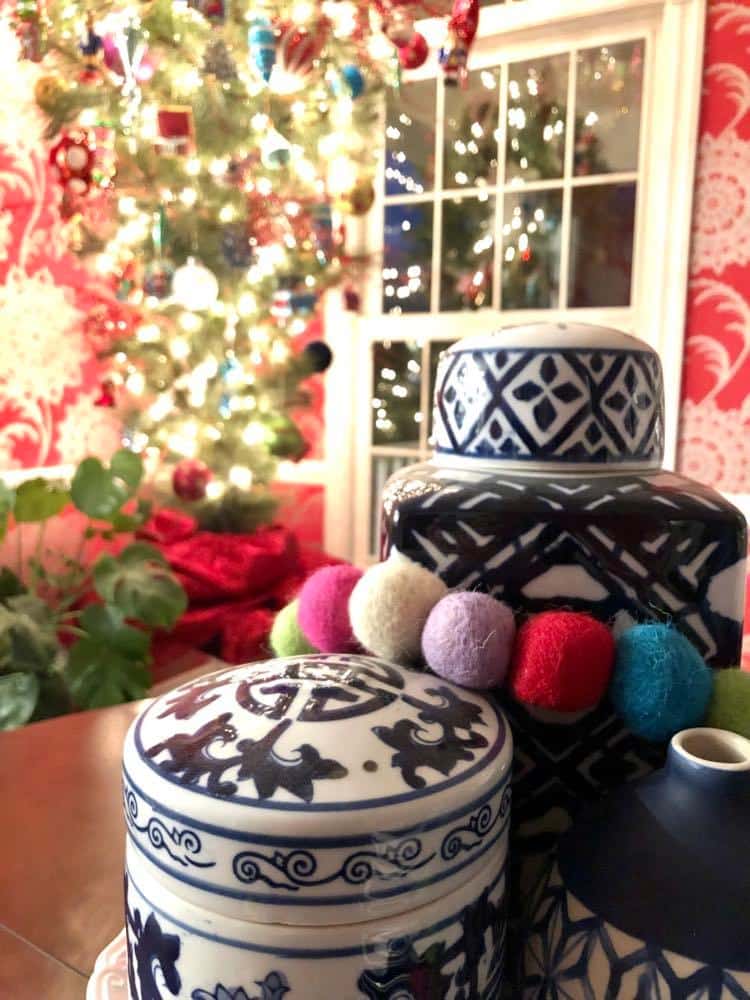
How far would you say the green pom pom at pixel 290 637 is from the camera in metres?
0.49

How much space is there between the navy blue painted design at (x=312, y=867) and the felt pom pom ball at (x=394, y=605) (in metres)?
0.12

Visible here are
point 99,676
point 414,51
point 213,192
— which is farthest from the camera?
point 213,192

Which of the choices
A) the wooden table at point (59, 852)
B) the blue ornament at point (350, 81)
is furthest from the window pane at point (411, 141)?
the wooden table at point (59, 852)

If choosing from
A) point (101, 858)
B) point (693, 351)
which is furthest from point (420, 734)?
point (693, 351)

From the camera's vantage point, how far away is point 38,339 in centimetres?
236

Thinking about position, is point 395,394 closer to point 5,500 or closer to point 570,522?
point 5,500

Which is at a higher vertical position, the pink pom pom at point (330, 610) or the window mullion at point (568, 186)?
the window mullion at point (568, 186)

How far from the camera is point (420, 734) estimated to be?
0.33 meters

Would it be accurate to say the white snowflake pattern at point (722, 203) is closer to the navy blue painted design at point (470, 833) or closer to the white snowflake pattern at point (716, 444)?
the white snowflake pattern at point (716, 444)

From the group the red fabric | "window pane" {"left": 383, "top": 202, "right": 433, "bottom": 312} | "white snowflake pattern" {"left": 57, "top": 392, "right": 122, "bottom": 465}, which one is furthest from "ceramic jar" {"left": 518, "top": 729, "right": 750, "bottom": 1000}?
"window pane" {"left": 383, "top": 202, "right": 433, "bottom": 312}

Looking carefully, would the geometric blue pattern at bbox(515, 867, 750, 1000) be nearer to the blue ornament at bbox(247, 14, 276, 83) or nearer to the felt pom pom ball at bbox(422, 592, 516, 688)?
the felt pom pom ball at bbox(422, 592, 516, 688)

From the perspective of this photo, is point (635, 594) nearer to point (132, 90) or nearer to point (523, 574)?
point (523, 574)

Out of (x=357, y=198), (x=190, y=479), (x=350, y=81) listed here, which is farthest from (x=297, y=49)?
(x=190, y=479)

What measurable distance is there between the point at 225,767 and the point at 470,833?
10 cm
